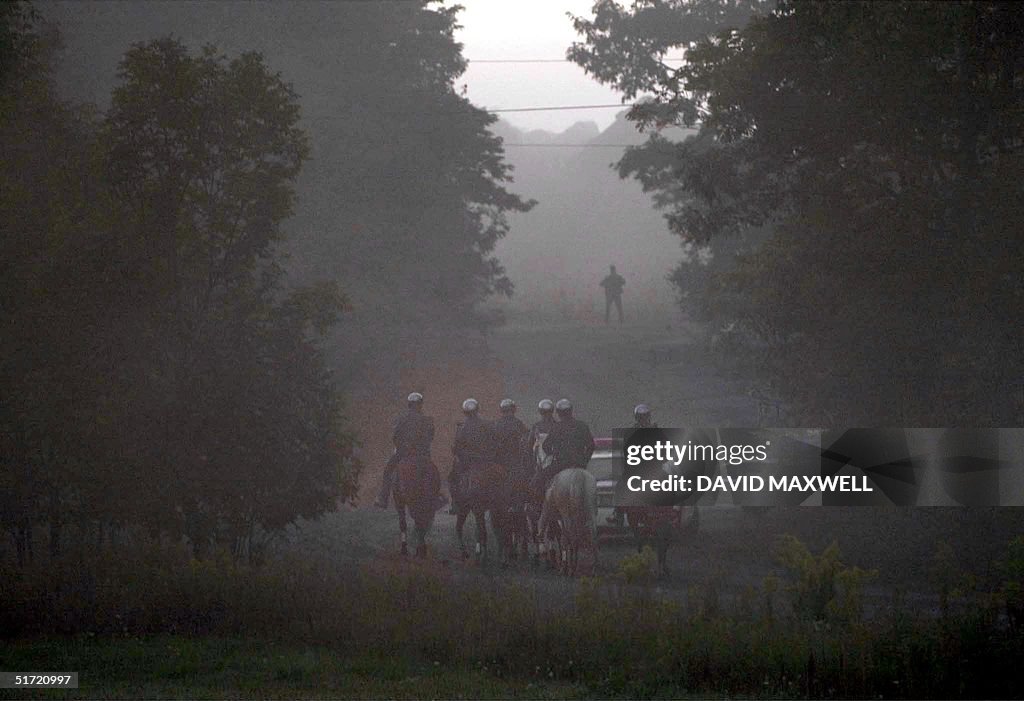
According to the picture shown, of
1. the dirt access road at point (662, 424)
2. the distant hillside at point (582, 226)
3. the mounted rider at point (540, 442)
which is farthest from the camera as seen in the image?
the distant hillside at point (582, 226)

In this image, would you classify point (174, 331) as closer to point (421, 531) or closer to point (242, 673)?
point (421, 531)

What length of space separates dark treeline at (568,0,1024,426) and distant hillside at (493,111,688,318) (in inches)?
2068

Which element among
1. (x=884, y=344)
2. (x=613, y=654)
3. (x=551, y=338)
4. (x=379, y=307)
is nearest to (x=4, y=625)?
(x=613, y=654)

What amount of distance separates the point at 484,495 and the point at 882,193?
7249 millimetres

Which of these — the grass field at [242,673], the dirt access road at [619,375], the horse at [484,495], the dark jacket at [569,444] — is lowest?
the grass field at [242,673]

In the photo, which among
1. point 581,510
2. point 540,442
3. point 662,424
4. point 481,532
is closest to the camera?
point 581,510

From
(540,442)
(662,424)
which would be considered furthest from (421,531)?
(662,424)

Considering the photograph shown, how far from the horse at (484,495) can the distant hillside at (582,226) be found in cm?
5499

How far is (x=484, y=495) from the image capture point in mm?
18000

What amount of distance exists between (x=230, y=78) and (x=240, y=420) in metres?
4.00

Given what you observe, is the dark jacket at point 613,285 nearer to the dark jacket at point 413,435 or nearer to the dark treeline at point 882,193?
the dark treeline at point 882,193

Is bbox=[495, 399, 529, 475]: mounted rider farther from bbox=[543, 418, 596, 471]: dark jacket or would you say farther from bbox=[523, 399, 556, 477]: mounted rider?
bbox=[543, 418, 596, 471]: dark jacket

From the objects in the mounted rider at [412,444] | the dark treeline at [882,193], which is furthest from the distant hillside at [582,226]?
the mounted rider at [412,444]

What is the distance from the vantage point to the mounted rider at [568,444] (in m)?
17.2
